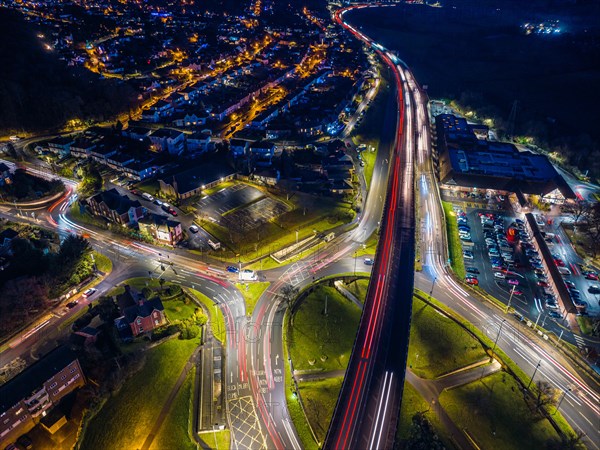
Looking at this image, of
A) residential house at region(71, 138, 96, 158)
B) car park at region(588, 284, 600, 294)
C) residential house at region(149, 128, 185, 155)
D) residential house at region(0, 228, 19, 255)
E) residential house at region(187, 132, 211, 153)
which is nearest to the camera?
car park at region(588, 284, 600, 294)

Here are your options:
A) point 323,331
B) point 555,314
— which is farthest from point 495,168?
point 323,331

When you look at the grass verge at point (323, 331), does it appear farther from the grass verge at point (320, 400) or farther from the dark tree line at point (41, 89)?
the dark tree line at point (41, 89)

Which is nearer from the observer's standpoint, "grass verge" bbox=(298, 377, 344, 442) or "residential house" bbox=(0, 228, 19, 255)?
"grass verge" bbox=(298, 377, 344, 442)

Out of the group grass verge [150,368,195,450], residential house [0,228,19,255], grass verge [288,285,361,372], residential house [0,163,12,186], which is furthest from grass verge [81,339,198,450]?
residential house [0,163,12,186]

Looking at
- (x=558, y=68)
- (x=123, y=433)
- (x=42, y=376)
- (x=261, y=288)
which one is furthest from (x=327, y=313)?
(x=558, y=68)

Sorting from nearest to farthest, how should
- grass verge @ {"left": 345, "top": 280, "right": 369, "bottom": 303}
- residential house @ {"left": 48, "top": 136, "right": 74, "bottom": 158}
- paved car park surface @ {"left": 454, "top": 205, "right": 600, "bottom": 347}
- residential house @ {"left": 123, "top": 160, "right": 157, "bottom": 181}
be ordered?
paved car park surface @ {"left": 454, "top": 205, "right": 600, "bottom": 347}
grass verge @ {"left": 345, "top": 280, "right": 369, "bottom": 303}
residential house @ {"left": 123, "top": 160, "right": 157, "bottom": 181}
residential house @ {"left": 48, "top": 136, "right": 74, "bottom": 158}

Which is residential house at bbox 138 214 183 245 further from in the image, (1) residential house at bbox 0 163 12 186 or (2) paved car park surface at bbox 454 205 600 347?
(2) paved car park surface at bbox 454 205 600 347

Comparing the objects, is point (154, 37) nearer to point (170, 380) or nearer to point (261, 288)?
point (261, 288)
